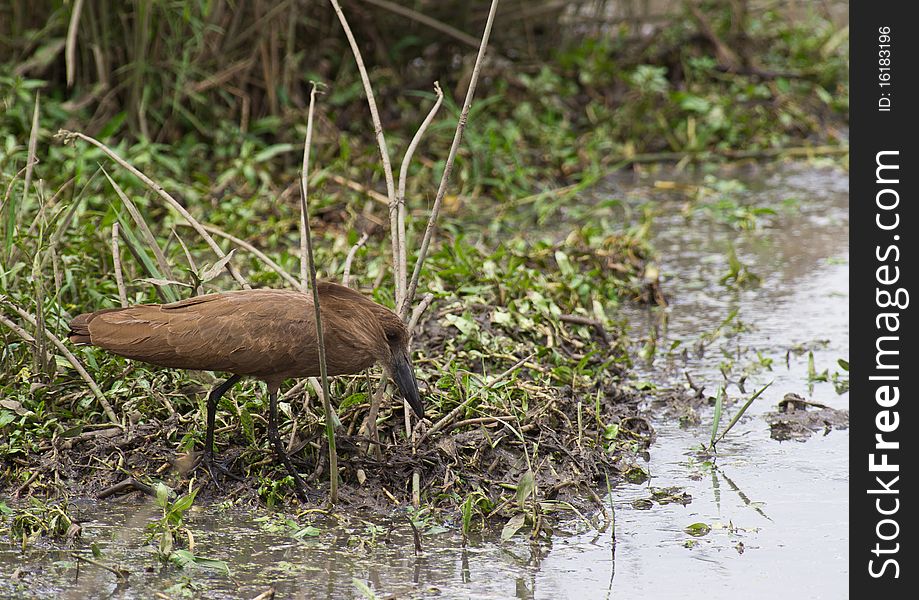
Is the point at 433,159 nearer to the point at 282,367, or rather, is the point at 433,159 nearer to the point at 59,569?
the point at 282,367

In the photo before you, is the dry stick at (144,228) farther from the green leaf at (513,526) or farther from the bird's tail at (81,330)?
the green leaf at (513,526)

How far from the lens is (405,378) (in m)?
3.84

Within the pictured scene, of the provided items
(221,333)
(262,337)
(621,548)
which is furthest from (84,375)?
(621,548)

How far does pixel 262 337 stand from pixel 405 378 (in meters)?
0.47

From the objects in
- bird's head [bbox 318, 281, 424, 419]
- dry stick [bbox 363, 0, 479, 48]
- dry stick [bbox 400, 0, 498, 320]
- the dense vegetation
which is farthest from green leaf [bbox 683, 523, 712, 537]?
dry stick [bbox 363, 0, 479, 48]

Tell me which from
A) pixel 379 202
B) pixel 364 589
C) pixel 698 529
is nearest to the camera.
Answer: pixel 364 589

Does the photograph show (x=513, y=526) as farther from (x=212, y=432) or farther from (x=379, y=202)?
(x=379, y=202)

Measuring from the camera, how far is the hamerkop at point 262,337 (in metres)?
3.63

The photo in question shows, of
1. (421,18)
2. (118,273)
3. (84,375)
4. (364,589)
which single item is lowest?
(364,589)

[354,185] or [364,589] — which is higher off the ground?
[354,185]

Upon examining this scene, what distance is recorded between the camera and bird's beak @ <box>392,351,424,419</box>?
12.6 ft

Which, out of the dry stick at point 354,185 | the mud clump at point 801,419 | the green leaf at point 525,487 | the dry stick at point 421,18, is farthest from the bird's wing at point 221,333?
the dry stick at point 421,18

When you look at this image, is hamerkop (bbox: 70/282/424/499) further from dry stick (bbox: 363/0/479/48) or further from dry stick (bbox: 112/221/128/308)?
dry stick (bbox: 363/0/479/48)
